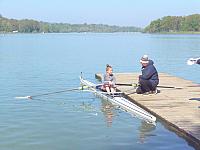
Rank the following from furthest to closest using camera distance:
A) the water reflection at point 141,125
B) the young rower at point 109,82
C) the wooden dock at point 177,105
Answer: the young rower at point 109,82 < the water reflection at point 141,125 < the wooden dock at point 177,105

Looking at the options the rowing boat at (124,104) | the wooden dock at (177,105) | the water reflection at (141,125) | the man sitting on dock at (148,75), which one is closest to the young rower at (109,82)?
the rowing boat at (124,104)

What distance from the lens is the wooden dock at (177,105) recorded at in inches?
493

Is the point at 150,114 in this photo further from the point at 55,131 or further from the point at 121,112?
the point at 55,131

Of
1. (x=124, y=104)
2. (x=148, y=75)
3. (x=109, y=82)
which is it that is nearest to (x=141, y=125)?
(x=124, y=104)

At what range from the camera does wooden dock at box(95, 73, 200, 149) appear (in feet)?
41.1

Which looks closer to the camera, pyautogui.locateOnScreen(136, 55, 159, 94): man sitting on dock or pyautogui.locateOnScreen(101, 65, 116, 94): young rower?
pyautogui.locateOnScreen(136, 55, 159, 94): man sitting on dock

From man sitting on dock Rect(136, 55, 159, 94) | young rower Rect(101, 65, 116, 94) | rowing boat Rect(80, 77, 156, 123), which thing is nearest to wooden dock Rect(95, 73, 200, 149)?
rowing boat Rect(80, 77, 156, 123)

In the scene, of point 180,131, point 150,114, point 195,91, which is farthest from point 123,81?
point 180,131

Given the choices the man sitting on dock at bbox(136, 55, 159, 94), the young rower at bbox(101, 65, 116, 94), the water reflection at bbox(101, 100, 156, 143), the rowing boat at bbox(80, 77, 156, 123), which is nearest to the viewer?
the water reflection at bbox(101, 100, 156, 143)

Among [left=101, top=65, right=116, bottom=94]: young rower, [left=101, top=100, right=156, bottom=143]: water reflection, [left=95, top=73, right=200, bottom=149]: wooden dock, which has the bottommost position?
[left=101, top=100, right=156, bottom=143]: water reflection

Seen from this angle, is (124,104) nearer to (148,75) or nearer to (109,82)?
(148,75)

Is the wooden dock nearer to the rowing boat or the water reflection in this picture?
the rowing boat

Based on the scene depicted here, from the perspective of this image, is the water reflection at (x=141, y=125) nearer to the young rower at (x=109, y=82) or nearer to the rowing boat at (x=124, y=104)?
the rowing boat at (x=124, y=104)

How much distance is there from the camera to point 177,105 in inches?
632
